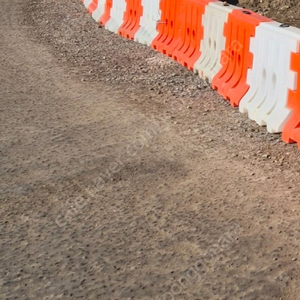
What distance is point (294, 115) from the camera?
20.4 feet

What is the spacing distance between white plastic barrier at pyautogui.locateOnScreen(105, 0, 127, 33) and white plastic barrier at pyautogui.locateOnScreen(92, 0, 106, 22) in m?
0.61

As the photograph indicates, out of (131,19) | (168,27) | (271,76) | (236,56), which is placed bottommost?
(131,19)

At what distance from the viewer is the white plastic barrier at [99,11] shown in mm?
13587

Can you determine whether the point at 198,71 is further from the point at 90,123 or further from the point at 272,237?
the point at 272,237

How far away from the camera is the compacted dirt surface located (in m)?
4.07

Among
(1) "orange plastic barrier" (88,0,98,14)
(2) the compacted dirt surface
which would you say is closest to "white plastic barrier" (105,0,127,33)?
(1) "orange plastic barrier" (88,0,98,14)

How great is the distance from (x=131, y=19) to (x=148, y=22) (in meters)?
0.90

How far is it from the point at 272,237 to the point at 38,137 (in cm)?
283

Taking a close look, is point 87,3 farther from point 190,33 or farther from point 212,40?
point 212,40

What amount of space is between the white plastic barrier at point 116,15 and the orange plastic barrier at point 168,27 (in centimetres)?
192

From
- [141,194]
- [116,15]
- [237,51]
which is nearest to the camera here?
[141,194]

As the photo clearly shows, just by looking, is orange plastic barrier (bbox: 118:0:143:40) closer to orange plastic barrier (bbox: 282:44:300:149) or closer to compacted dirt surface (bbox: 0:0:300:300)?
compacted dirt surface (bbox: 0:0:300:300)

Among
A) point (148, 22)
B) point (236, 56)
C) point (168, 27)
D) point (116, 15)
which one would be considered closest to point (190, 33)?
point (168, 27)

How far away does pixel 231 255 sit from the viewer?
14.2 feet
